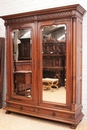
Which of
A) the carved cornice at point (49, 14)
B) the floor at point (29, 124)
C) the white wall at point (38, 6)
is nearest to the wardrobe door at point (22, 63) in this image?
the carved cornice at point (49, 14)

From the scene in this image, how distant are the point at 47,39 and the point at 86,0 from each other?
3.25ft

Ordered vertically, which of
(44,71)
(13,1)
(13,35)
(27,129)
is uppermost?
(13,1)

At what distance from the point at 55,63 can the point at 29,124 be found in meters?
1.14

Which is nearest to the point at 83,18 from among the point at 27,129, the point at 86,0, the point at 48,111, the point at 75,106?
the point at 86,0

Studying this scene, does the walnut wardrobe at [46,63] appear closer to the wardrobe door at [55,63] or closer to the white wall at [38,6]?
the wardrobe door at [55,63]

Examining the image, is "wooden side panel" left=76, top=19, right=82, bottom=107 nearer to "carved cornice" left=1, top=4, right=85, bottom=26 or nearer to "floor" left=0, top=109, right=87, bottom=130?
"carved cornice" left=1, top=4, right=85, bottom=26

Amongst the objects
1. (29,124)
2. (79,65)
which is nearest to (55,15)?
(79,65)

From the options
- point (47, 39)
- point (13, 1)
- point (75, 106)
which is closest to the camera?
point (75, 106)

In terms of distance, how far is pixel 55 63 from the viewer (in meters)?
2.87

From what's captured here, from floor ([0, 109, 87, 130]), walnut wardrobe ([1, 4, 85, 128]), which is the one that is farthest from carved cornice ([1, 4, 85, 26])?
floor ([0, 109, 87, 130])

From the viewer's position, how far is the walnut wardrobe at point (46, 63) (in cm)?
266

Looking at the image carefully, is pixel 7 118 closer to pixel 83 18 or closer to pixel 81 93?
pixel 81 93

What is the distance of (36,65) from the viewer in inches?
116

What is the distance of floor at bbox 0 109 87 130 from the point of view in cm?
271
